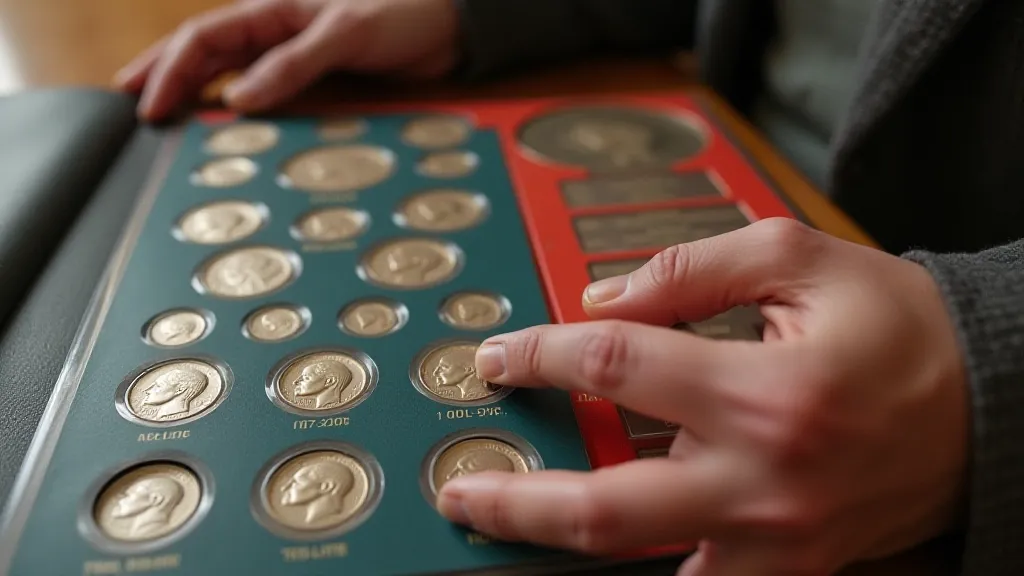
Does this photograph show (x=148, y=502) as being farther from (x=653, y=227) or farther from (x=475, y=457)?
(x=653, y=227)

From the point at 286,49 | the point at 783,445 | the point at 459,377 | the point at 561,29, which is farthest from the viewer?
the point at 561,29

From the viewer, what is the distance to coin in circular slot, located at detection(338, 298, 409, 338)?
1.55 feet

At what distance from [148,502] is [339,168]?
34 cm

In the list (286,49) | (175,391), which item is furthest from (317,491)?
(286,49)

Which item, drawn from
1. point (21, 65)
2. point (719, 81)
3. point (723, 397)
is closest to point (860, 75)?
point (719, 81)

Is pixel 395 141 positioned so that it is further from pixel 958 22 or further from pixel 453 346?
pixel 958 22

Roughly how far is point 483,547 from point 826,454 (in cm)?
15

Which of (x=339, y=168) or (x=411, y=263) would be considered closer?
(x=411, y=263)

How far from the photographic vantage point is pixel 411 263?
0.54 meters

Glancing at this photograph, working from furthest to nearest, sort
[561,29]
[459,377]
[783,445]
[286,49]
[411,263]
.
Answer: [561,29]
[286,49]
[411,263]
[459,377]
[783,445]

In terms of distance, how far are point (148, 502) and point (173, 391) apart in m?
0.07

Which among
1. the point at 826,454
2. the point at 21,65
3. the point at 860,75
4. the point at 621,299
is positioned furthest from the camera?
the point at 21,65

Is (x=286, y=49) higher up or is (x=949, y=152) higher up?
(x=286, y=49)

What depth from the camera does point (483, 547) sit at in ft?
1.15
